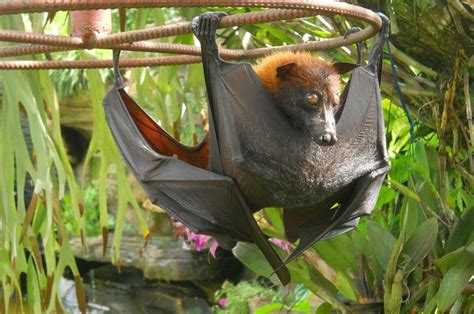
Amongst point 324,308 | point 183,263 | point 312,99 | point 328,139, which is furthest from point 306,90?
point 183,263

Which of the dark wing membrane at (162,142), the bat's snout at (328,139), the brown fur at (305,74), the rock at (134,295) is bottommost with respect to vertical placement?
the rock at (134,295)

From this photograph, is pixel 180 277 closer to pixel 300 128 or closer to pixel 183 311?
pixel 183 311

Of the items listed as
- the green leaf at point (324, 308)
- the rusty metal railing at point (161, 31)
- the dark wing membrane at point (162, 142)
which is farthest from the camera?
the green leaf at point (324, 308)

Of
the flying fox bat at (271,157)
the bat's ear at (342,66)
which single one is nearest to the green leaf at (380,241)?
the flying fox bat at (271,157)

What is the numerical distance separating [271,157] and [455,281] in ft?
2.25

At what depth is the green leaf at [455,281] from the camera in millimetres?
1548

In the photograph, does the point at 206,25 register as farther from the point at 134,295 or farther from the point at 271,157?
the point at 134,295

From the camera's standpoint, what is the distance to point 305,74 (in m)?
1.14

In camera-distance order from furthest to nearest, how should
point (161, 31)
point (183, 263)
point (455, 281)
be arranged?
point (183, 263) < point (455, 281) < point (161, 31)

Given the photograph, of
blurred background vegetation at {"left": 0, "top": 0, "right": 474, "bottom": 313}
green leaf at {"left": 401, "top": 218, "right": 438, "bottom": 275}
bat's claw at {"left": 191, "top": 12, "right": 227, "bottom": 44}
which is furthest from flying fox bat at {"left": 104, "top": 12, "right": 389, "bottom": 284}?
green leaf at {"left": 401, "top": 218, "right": 438, "bottom": 275}

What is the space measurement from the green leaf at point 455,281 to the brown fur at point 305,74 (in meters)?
0.62

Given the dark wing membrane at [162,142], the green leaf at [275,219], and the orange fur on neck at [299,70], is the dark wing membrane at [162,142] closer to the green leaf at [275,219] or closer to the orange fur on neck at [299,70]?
the orange fur on neck at [299,70]

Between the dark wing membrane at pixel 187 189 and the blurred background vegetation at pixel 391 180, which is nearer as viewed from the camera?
the dark wing membrane at pixel 187 189

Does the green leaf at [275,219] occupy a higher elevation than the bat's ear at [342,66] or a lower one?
lower
